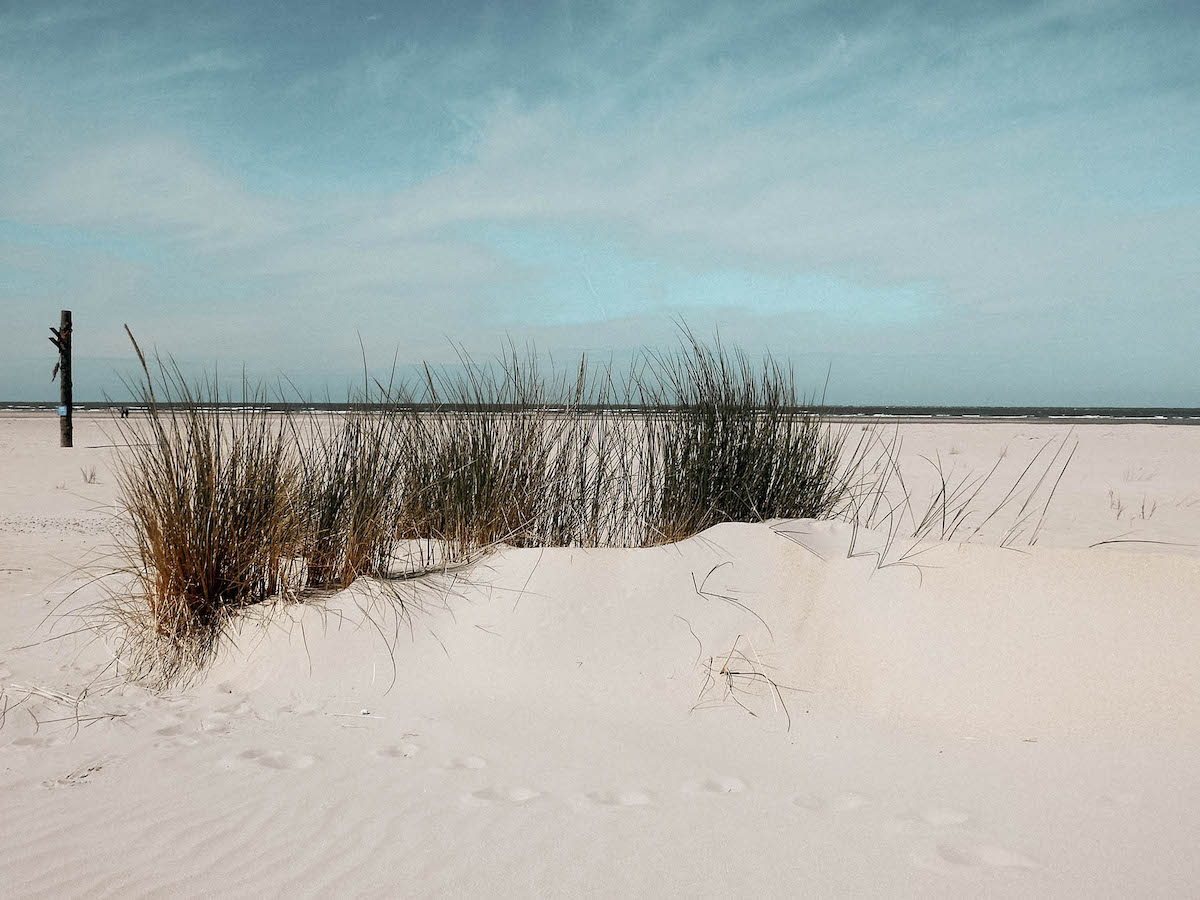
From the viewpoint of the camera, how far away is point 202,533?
9.47 feet

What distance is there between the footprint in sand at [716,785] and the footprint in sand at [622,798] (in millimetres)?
109

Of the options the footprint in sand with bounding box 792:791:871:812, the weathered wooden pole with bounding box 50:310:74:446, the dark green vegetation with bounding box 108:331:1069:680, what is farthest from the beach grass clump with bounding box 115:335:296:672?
the weathered wooden pole with bounding box 50:310:74:446

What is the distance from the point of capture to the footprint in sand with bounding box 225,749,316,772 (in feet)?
6.90

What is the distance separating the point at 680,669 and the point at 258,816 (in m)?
1.36

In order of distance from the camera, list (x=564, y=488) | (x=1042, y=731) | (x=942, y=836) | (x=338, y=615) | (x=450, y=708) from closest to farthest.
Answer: (x=942, y=836) < (x=1042, y=731) < (x=450, y=708) < (x=338, y=615) < (x=564, y=488)

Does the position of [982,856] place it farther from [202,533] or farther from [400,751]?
[202,533]

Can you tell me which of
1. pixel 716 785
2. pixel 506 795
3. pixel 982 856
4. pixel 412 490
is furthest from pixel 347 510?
pixel 982 856

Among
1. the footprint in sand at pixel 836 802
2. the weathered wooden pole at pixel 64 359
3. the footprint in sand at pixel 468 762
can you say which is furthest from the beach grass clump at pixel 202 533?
the weathered wooden pole at pixel 64 359

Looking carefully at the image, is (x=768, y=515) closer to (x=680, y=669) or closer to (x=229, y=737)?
(x=680, y=669)

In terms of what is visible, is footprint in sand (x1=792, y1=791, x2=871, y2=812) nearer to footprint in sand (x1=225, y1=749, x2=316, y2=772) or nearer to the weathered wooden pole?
footprint in sand (x1=225, y1=749, x2=316, y2=772)

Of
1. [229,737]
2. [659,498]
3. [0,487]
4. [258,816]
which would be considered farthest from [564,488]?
[0,487]

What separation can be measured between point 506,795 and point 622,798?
0.29m

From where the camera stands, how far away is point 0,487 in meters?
7.89

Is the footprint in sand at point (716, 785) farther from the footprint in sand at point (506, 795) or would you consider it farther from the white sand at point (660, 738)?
Result: the footprint in sand at point (506, 795)
